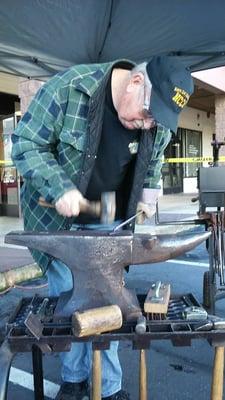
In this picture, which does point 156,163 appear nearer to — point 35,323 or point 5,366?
point 35,323

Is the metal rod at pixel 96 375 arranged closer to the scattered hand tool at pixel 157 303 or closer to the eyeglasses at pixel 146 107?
the scattered hand tool at pixel 157 303

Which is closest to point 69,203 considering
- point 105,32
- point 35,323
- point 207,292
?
point 35,323

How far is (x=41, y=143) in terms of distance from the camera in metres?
1.86

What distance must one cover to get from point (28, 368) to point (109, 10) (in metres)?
3.21

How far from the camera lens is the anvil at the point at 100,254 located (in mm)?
1531

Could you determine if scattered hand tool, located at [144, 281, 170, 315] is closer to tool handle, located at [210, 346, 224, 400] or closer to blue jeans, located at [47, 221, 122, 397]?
tool handle, located at [210, 346, 224, 400]

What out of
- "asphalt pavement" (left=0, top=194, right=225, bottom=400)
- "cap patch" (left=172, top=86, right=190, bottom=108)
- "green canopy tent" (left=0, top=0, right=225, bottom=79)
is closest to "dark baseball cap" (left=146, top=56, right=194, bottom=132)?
"cap patch" (left=172, top=86, right=190, bottom=108)

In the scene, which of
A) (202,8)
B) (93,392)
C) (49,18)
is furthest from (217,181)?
(93,392)

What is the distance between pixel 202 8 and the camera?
3.84m

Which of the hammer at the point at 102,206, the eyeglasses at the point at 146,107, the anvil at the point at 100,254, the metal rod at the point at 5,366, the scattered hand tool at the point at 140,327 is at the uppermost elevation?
the eyeglasses at the point at 146,107

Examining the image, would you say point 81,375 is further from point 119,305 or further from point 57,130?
point 57,130

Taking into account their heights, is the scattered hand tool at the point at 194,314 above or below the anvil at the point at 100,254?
below

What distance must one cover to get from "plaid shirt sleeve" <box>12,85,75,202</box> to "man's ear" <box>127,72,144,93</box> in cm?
36

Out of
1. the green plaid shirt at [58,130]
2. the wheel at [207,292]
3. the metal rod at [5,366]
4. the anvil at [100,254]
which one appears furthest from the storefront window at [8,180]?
the metal rod at [5,366]
